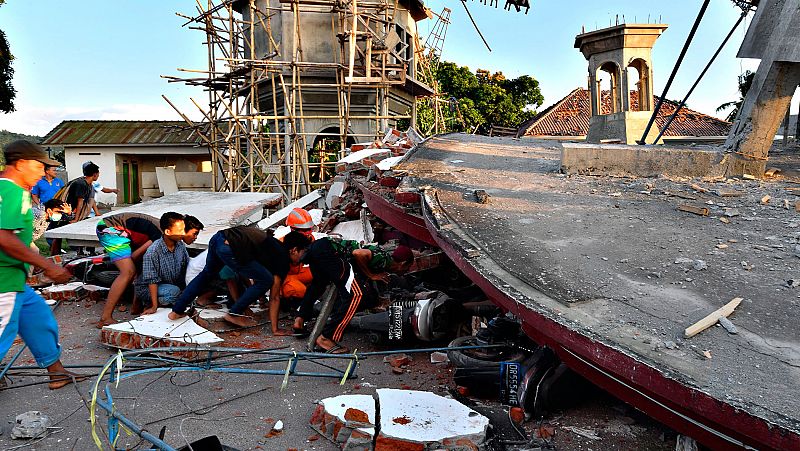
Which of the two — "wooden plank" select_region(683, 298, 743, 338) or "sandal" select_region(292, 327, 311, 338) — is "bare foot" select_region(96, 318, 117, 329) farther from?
"wooden plank" select_region(683, 298, 743, 338)

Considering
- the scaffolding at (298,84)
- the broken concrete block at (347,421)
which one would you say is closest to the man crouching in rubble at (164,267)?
the broken concrete block at (347,421)

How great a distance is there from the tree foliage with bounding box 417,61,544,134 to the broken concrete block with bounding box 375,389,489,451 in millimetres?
24784

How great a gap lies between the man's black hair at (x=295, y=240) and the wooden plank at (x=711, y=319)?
394 cm

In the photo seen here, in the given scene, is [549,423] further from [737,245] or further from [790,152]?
[790,152]

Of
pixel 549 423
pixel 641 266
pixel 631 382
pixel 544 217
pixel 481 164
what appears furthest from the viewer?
pixel 481 164

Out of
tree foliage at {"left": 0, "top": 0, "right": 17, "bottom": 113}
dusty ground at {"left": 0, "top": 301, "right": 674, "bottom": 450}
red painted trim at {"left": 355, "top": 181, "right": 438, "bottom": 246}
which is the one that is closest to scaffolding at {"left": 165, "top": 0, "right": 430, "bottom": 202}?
tree foliage at {"left": 0, "top": 0, "right": 17, "bottom": 113}

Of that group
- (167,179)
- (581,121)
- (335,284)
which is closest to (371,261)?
(335,284)

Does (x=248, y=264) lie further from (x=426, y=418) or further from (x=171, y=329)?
(x=426, y=418)

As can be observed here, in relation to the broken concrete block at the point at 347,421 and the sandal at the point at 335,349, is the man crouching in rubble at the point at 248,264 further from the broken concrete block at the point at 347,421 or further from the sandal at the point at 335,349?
the broken concrete block at the point at 347,421

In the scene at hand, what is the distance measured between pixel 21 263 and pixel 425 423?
8.30 feet

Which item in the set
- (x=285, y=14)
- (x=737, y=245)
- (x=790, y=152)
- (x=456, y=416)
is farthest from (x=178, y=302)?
(x=285, y=14)

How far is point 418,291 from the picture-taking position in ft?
19.4

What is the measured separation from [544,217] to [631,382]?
204 centimetres

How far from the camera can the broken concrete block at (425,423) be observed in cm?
297
